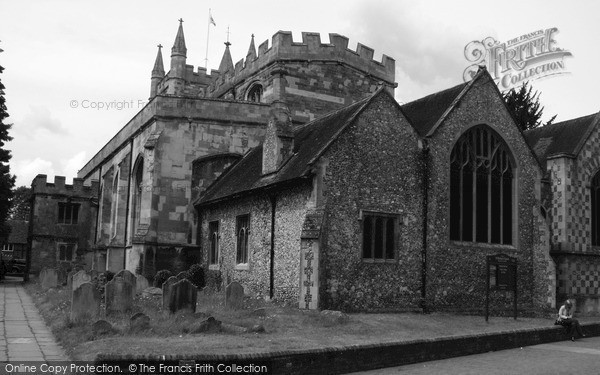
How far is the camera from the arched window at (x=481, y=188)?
19.8 m

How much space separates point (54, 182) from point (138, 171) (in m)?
14.3

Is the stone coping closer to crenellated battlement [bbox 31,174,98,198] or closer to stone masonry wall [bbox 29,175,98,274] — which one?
stone masonry wall [bbox 29,175,98,274]

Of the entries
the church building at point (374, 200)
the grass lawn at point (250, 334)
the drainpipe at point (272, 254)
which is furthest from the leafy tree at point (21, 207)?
the drainpipe at point (272, 254)

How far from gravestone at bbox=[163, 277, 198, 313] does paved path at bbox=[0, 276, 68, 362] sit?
263cm

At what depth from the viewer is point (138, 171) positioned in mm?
30328

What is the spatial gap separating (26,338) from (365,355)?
22.6ft

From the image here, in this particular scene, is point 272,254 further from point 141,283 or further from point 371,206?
point 141,283

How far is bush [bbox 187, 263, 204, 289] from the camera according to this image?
930 inches

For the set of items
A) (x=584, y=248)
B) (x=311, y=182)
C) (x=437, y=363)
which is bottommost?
(x=437, y=363)

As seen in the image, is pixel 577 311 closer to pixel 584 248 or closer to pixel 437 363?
pixel 584 248

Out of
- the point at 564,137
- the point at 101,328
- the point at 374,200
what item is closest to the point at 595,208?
the point at 564,137

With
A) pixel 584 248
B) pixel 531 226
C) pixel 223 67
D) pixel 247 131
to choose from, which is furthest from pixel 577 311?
pixel 223 67

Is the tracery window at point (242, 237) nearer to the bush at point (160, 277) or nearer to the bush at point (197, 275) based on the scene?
the bush at point (197, 275)

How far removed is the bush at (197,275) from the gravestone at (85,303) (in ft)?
31.2
